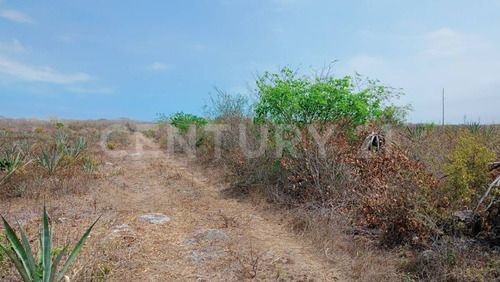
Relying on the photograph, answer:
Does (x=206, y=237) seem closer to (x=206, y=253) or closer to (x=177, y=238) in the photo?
(x=177, y=238)

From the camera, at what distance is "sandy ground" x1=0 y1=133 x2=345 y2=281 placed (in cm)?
359

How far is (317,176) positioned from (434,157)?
2.12m

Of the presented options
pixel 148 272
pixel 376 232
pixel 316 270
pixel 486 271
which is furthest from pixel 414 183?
pixel 148 272

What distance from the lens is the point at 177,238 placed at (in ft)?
15.5

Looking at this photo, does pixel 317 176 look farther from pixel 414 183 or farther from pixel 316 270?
pixel 316 270

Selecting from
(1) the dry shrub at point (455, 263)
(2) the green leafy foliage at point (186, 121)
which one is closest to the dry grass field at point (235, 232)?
(1) the dry shrub at point (455, 263)

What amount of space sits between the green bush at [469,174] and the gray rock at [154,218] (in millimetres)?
4452

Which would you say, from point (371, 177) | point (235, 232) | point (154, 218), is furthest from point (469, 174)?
point (154, 218)

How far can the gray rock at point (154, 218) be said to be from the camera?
5.47 meters

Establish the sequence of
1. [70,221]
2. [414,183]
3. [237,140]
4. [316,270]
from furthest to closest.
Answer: [237,140]
[70,221]
[414,183]
[316,270]

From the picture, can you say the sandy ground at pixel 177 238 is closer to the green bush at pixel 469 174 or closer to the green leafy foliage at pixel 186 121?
the green bush at pixel 469 174

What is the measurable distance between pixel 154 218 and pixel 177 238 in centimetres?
108

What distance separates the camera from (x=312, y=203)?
19.5 ft

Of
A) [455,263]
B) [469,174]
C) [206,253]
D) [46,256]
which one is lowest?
[206,253]
